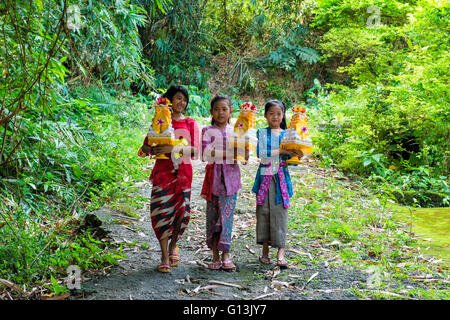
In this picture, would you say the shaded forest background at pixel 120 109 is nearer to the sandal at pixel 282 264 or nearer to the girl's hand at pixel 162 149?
the girl's hand at pixel 162 149

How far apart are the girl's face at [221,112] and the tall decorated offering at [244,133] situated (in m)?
0.11

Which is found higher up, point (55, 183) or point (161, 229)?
point (55, 183)

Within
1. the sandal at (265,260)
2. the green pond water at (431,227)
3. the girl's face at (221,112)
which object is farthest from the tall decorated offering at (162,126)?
the green pond water at (431,227)

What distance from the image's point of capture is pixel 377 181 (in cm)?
588

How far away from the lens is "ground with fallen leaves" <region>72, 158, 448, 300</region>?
2.63m

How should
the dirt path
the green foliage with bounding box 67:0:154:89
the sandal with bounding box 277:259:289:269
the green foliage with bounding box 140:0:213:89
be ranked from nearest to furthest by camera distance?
1. the dirt path
2. the sandal with bounding box 277:259:289:269
3. the green foliage with bounding box 67:0:154:89
4. the green foliage with bounding box 140:0:213:89

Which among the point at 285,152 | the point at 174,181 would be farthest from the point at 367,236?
the point at 174,181

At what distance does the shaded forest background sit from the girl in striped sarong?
1.55 feet

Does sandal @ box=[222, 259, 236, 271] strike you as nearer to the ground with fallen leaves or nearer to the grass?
the ground with fallen leaves

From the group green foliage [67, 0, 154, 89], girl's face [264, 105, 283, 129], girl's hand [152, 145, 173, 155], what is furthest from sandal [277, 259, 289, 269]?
green foliage [67, 0, 154, 89]

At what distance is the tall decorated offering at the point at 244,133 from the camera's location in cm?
297

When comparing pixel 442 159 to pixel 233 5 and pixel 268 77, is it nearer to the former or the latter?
pixel 233 5
